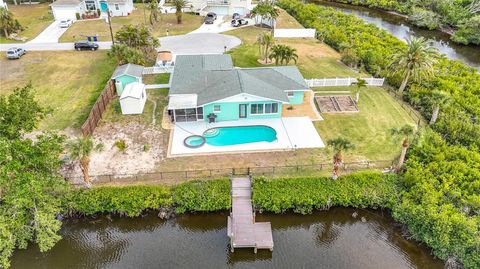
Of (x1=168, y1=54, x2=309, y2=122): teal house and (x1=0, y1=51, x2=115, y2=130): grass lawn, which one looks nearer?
(x1=168, y1=54, x2=309, y2=122): teal house

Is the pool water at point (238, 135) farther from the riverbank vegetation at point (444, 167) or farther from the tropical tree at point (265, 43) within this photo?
the tropical tree at point (265, 43)

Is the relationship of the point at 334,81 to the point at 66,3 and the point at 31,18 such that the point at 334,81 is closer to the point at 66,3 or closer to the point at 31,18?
the point at 66,3

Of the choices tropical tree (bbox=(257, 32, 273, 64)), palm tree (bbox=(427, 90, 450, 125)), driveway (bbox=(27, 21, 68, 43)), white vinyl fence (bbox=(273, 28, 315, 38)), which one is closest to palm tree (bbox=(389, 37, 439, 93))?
palm tree (bbox=(427, 90, 450, 125))

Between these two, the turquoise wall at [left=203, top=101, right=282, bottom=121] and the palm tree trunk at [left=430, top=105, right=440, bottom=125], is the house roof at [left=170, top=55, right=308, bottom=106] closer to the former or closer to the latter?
the turquoise wall at [left=203, top=101, right=282, bottom=121]

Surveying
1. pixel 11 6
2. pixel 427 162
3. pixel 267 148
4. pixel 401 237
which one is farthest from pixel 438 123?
pixel 11 6

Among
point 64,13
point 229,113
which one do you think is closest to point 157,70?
point 229,113

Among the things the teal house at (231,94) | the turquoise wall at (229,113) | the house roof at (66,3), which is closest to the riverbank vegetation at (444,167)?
the teal house at (231,94)
